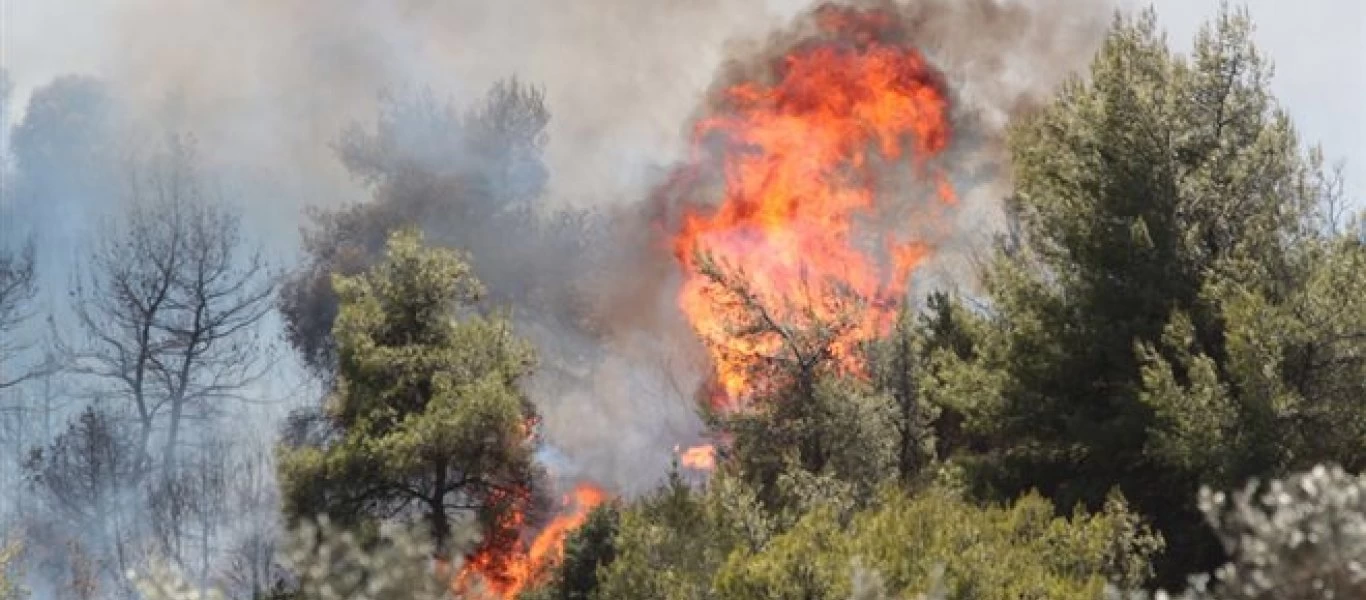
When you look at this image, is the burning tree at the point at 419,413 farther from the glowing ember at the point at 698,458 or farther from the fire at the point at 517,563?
the glowing ember at the point at 698,458

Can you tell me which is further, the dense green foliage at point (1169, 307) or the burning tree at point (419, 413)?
the burning tree at point (419, 413)

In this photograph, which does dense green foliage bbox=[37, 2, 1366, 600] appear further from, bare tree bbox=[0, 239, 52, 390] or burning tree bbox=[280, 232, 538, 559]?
bare tree bbox=[0, 239, 52, 390]

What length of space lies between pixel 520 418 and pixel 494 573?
3.52m

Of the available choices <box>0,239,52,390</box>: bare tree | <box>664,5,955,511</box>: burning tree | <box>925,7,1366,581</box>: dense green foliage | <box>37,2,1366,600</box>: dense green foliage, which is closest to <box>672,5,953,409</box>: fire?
<box>664,5,955,511</box>: burning tree

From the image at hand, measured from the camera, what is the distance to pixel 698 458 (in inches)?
1670

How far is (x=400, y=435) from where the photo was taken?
25.4 meters

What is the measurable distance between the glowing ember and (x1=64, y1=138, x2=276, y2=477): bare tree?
1458 centimetres

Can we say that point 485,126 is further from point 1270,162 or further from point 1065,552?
point 1065,552

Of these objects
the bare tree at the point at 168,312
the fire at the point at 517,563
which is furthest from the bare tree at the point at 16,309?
the fire at the point at 517,563

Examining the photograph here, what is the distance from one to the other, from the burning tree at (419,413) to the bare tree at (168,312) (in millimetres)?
16179

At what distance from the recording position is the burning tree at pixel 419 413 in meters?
25.7

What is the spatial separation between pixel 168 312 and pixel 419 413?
19499mm

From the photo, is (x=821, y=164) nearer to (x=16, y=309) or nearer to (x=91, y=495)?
(x=91, y=495)

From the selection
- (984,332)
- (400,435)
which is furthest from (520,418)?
(984,332)
